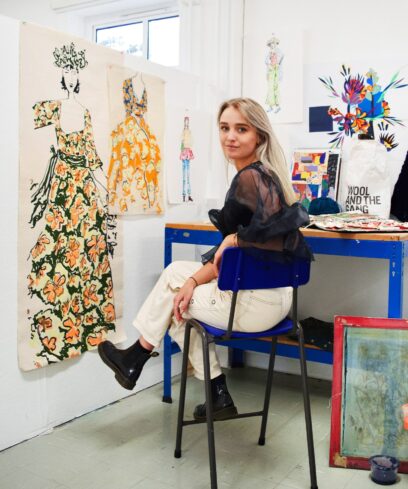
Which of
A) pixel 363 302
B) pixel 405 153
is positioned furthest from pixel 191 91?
pixel 363 302

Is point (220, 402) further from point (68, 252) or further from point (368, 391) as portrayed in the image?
point (68, 252)

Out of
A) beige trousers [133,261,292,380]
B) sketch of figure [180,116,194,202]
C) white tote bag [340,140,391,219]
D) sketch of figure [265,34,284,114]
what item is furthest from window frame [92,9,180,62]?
beige trousers [133,261,292,380]

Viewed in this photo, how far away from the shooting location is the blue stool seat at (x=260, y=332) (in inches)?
74.3

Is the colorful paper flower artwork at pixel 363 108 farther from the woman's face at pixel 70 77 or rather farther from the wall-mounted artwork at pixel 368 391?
the woman's face at pixel 70 77

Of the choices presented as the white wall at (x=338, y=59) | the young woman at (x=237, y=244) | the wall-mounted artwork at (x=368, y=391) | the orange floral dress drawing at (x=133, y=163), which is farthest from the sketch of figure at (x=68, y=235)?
the white wall at (x=338, y=59)

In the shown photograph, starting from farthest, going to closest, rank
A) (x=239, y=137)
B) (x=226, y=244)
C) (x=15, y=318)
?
(x=15, y=318)
(x=239, y=137)
(x=226, y=244)

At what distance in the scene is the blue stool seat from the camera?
189 centimetres

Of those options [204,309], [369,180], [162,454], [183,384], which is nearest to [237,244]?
[204,309]

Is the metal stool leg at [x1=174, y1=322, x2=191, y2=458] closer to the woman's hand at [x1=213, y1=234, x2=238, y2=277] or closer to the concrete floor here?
the concrete floor

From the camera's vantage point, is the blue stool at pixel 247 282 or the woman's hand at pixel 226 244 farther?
the woman's hand at pixel 226 244

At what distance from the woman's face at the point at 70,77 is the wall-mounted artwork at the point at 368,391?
1.36m

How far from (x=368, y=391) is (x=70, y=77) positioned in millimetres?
1643

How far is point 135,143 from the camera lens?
2.61 metres

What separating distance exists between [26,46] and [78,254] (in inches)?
32.1
